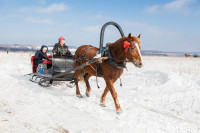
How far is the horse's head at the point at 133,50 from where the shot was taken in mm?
4250

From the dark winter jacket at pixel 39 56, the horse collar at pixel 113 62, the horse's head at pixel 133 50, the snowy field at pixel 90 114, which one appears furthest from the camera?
the dark winter jacket at pixel 39 56

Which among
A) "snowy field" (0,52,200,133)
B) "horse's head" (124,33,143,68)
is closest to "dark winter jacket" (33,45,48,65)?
"snowy field" (0,52,200,133)

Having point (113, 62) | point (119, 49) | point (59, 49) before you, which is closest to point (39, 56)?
point (59, 49)

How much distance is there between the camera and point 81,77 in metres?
7.09

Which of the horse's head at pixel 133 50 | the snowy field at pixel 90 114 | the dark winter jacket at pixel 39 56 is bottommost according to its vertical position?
the snowy field at pixel 90 114

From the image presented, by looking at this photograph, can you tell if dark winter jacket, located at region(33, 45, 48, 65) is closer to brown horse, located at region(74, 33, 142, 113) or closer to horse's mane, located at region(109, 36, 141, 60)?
brown horse, located at region(74, 33, 142, 113)

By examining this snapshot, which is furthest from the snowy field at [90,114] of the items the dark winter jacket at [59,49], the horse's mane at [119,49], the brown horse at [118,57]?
the dark winter jacket at [59,49]

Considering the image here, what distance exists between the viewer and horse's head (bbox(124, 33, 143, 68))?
4250 mm

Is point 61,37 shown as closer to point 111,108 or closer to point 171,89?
point 111,108

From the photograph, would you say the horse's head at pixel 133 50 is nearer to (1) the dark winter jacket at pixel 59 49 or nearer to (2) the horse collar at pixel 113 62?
(2) the horse collar at pixel 113 62

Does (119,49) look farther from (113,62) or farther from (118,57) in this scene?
(113,62)

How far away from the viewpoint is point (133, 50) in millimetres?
4340

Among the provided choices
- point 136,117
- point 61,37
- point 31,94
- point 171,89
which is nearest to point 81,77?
point 31,94

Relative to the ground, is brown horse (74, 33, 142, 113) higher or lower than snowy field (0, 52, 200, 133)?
higher
